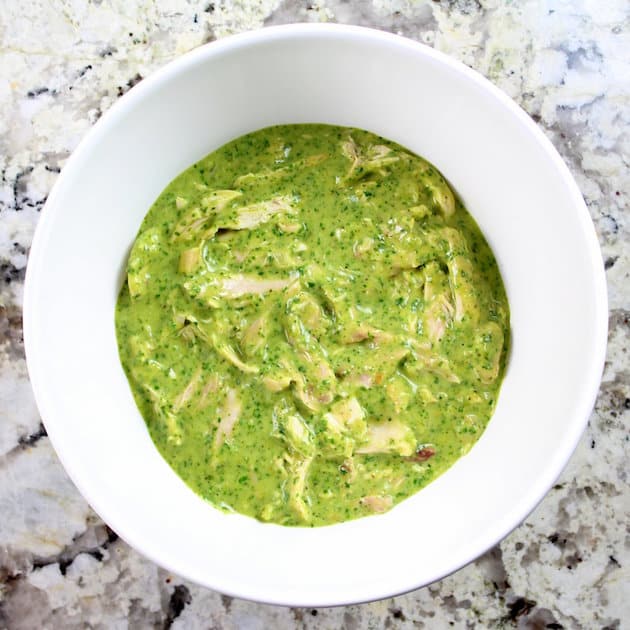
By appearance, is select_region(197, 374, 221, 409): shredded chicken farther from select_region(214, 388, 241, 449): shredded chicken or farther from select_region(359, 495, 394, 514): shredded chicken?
select_region(359, 495, 394, 514): shredded chicken

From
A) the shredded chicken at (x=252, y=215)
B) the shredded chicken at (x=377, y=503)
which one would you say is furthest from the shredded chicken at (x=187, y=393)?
the shredded chicken at (x=377, y=503)

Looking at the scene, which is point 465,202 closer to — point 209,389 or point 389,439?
point 389,439

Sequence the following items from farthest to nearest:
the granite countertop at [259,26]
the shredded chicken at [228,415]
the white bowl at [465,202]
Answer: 1. the granite countertop at [259,26]
2. the shredded chicken at [228,415]
3. the white bowl at [465,202]

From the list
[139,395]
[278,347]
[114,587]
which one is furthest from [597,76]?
[114,587]

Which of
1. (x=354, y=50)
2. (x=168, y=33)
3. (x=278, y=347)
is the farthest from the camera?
(x=168, y=33)

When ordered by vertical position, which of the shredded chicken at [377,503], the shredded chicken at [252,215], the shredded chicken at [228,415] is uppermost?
the shredded chicken at [252,215]

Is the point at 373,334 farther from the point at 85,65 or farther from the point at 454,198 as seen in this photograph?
the point at 85,65

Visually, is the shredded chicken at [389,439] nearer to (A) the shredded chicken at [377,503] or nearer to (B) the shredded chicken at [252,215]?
(A) the shredded chicken at [377,503]
